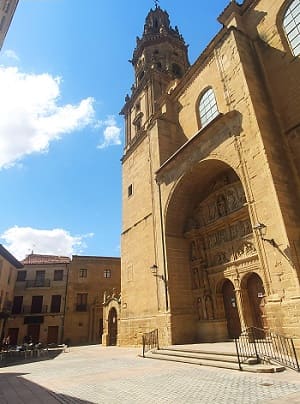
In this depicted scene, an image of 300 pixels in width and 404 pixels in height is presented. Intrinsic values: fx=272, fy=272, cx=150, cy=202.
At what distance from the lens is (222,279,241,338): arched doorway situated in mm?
11406

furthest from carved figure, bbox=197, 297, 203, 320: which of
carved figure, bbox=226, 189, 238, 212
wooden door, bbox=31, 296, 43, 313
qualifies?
wooden door, bbox=31, 296, 43, 313

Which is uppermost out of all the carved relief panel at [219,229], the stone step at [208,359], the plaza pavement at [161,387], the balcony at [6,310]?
the carved relief panel at [219,229]

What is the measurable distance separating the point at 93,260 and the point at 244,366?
24.9 m

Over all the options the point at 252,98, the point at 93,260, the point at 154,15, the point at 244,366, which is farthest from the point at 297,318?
the point at 154,15

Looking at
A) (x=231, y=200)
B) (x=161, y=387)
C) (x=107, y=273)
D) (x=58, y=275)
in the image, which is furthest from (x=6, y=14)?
(x=107, y=273)

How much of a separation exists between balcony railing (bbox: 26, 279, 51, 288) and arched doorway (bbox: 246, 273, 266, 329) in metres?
23.3

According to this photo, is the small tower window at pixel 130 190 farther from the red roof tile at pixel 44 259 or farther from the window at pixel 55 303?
the window at pixel 55 303

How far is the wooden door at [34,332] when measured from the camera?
26.3 m

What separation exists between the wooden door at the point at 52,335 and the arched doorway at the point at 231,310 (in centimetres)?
2077

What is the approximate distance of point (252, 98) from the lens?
999 cm

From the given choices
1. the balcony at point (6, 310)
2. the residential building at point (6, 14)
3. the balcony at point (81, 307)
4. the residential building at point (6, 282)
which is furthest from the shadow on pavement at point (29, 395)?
the balcony at point (81, 307)

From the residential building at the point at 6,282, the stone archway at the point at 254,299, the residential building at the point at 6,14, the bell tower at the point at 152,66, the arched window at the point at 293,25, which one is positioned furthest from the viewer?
the residential building at the point at 6,282

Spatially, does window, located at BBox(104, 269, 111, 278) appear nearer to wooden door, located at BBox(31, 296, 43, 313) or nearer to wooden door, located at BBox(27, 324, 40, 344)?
wooden door, located at BBox(31, 296, 43, 313)

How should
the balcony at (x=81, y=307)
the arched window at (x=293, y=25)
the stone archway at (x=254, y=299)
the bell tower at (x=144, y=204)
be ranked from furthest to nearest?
the balcony at (x=81, y=307) → the bell tower at (x=144, y=204) → the stone archway at (x=254, y=299) → the arched window at (x=293, y=25)
